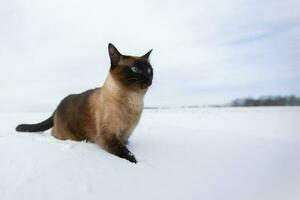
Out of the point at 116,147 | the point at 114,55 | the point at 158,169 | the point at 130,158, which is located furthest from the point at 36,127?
the point at 158,169

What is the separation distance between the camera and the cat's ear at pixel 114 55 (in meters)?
4.47

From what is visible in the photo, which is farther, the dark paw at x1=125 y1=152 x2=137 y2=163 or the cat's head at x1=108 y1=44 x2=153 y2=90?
the cat's head at x1=108 y1=44 x2=153 y2=90

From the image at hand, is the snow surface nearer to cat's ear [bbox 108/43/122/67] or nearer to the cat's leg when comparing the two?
the cat's leg

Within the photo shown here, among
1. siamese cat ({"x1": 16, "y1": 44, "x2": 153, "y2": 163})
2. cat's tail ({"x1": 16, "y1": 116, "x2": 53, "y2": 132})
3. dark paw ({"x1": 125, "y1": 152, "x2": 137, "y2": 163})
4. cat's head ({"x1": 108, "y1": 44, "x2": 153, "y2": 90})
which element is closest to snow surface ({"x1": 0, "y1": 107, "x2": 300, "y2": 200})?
dark paw ({"x1": 125, "y1": 152, "x2": 137, "y2": 163})

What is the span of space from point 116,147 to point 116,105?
1.82 feet

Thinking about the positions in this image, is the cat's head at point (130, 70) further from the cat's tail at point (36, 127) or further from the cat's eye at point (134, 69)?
the cat's tail at point (36, 127)

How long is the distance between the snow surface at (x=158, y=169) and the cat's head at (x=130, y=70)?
752mm

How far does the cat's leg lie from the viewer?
12.9 feet

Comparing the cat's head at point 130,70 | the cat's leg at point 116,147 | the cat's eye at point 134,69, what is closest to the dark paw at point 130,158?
the cat's leg at point 116,147

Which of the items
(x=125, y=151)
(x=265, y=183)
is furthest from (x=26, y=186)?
(x=265, y=183)

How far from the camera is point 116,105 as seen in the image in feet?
14.5

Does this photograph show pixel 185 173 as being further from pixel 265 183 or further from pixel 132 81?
pixel 132 81

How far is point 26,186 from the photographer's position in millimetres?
2854

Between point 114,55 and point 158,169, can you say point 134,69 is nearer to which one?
point 114,55
